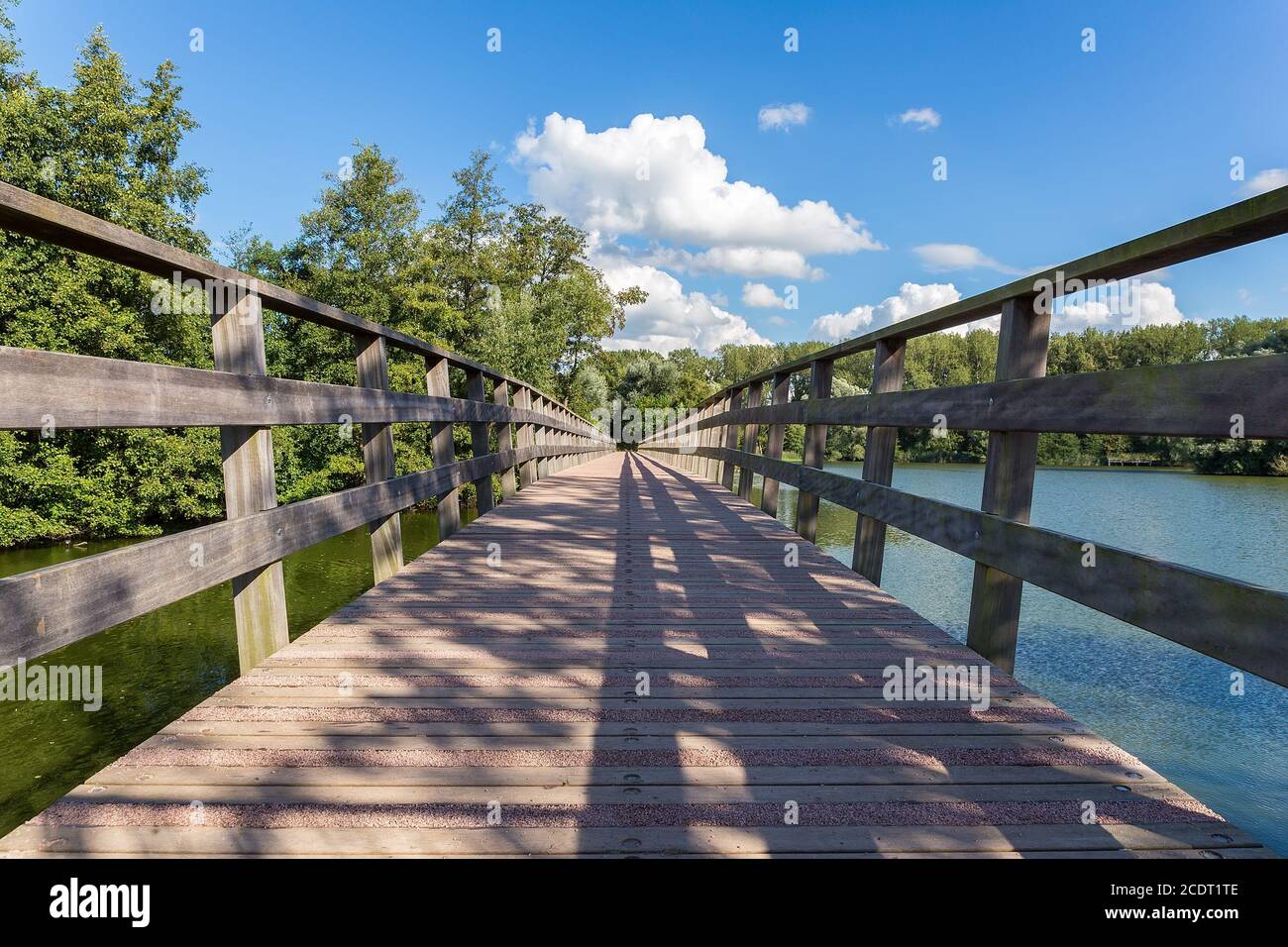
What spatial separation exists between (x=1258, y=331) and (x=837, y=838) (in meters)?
66.5

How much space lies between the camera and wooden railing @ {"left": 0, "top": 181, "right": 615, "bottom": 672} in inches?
60.8

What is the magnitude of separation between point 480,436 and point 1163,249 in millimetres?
5400

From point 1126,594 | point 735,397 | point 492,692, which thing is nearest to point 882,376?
point 1126,594

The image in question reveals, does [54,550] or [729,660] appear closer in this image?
[729,660]

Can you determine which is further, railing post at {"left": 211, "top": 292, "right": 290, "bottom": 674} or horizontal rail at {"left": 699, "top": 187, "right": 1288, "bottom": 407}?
railing post at {"left": 211, "top": 292, "right": 290, "bottom": 674}

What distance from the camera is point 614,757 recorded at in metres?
1.91

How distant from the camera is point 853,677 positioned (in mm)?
2514

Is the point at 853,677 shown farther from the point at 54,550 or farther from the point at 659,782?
the point at 54,550

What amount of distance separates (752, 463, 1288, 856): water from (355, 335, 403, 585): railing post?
13.8ft

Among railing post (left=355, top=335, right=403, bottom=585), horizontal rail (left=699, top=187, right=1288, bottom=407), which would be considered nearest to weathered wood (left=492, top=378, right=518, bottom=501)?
railing post (left=355, top=335, right=403, bottom=585)

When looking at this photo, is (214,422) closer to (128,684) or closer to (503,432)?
(503,432)

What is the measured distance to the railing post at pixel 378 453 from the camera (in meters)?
3.66

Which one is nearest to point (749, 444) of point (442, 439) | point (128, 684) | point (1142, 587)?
point (442, 439)

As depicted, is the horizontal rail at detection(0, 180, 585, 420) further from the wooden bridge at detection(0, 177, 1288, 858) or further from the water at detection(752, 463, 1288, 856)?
the water at detection(752, 463, 1288, 856)
